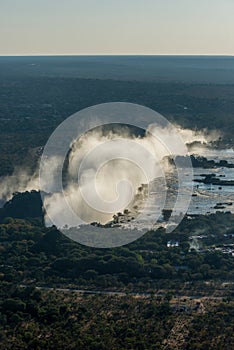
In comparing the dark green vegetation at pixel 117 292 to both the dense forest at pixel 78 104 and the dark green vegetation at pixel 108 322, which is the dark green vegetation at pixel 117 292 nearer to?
the dark green vegetation at pixel 108 322

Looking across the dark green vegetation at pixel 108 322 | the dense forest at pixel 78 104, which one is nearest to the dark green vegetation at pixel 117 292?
the dark green vegetation at pixel 108 322

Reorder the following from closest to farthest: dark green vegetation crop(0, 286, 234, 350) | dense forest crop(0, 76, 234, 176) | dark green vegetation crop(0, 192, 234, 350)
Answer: dark green vegetation crop(0, 286, 234, 350)
dark green vegetation crop(0, 192, 234, 350)
dense forest crop(0, 76, 234, 176)

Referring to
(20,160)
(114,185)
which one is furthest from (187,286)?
(20,160)

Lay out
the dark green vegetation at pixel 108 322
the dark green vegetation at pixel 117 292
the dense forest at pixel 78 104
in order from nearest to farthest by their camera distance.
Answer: the dark green vegetation at pixel 108 322 → the dark green vegetation at pixel 117 292 → the dense forest at pixel 78 104

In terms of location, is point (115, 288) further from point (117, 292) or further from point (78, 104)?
point (78, 104)

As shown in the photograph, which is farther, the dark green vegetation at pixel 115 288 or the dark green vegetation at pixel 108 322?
the dark green vegetation at pixel 115 288

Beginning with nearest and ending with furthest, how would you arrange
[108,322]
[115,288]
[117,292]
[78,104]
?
1. [108,322]
2. [117,292]
3. [115,288]
4. [78,104]

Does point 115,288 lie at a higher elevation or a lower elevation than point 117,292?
higher

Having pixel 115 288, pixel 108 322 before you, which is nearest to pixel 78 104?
pixel 115 288

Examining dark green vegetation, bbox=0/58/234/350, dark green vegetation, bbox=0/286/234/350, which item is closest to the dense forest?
dark green vegetation, bbox=0/58/234/350

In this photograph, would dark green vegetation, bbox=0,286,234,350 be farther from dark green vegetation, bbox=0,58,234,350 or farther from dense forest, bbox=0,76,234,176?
dense forest, bbox=0,76,234,176

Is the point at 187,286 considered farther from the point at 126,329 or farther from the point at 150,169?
the point at 150,169

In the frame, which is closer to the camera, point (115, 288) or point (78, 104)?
point (115, 288)
